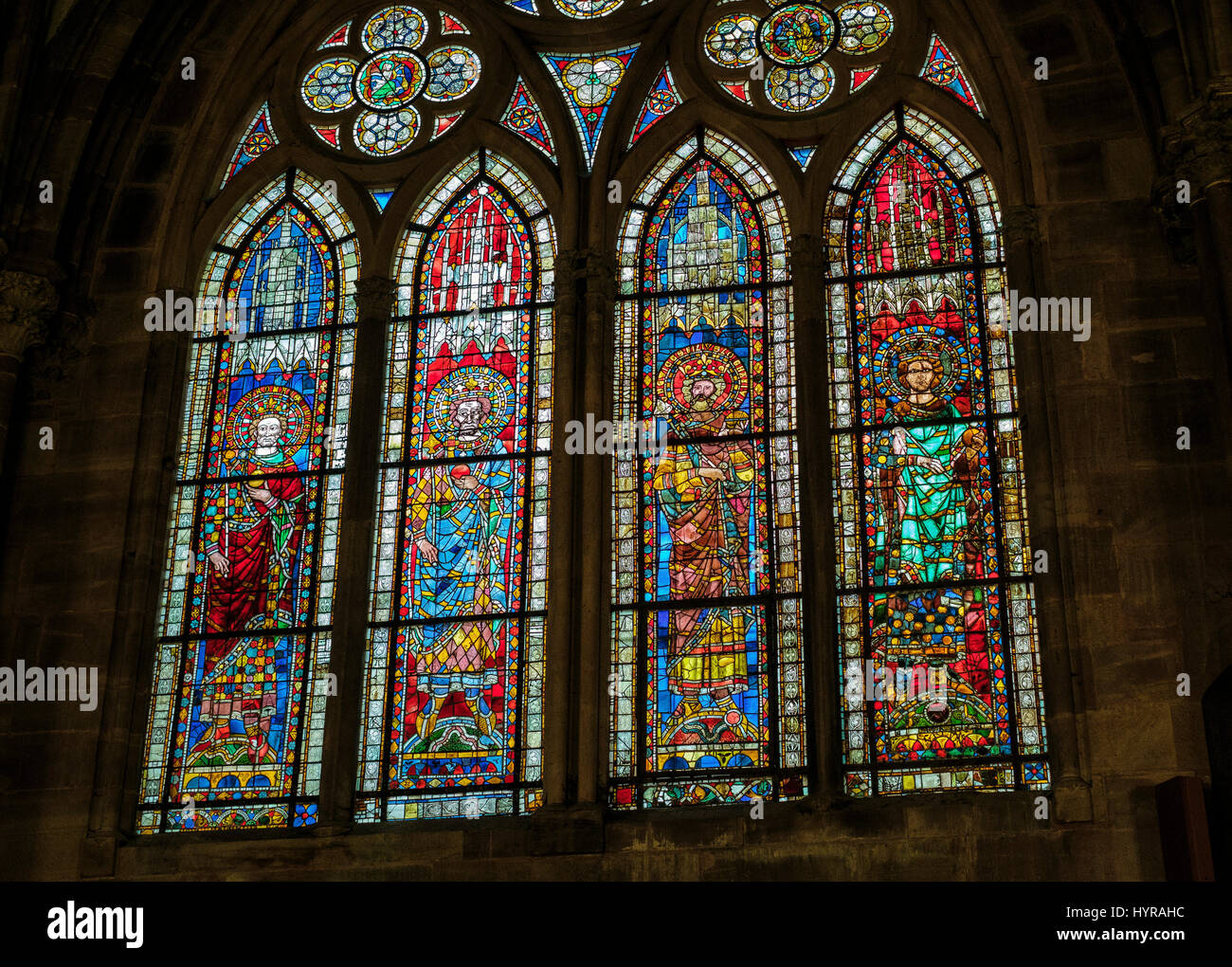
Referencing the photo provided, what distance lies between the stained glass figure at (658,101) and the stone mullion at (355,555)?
2.06 meters

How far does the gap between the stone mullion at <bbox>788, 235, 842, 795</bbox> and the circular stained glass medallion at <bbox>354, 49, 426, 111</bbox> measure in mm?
3234

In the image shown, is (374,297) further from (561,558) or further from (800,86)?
(800,86)

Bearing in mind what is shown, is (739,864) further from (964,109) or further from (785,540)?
(964,109)

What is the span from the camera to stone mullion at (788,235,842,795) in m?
11.4

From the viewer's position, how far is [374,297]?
1327 centimetres

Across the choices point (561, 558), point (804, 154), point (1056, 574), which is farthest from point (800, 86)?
point (1056, 574)

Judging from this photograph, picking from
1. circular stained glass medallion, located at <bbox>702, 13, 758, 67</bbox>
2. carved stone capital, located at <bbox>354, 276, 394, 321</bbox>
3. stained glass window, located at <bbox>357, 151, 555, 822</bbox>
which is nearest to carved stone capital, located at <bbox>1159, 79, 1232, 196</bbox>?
circular stained glass medallion, located at <bbox>702, 13, 758, 67</bbox>

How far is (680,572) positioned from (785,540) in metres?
0.68

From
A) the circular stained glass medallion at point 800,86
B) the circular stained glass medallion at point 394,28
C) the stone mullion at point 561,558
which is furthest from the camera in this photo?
the circular stained glass medallion at point 394,28

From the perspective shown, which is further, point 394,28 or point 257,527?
point 394,28

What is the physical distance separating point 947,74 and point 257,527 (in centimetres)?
554

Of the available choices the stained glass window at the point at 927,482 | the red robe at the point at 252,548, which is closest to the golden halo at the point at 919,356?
the stained glass window at the point at 927,482

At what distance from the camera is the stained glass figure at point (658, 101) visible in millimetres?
13633

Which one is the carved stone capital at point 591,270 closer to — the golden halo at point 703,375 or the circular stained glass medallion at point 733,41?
the golden halo at point 703,375
